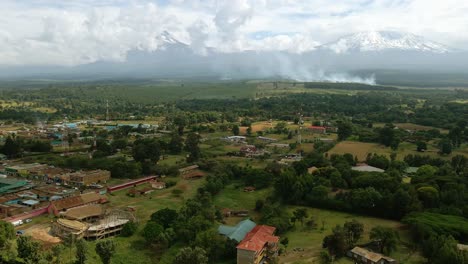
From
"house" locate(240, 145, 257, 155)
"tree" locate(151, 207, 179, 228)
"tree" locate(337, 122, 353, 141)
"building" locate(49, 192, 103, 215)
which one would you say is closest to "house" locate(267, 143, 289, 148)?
"house" locate(240, 145, 257, 155)

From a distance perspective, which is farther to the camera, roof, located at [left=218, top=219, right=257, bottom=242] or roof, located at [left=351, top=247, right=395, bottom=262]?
roof, located at [left=218, top=219, right=257, bottom=242]

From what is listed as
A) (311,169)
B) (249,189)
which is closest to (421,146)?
(311,169)

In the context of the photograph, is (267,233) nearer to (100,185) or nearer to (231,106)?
(100,185)

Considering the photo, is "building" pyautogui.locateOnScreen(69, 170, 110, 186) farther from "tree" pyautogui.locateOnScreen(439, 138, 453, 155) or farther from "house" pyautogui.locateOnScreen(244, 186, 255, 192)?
"tree" pyautogui.locateOnScreen(439, 138, 453, 155)

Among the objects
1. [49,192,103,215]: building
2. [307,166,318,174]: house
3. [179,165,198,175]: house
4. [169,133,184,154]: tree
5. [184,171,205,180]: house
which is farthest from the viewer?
[169,133,184,154]: tree

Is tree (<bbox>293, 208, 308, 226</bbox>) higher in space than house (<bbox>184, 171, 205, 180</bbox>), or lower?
higher

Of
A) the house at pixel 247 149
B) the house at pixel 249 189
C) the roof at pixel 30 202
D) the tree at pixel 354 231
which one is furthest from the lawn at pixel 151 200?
the tree at pixel 354 231

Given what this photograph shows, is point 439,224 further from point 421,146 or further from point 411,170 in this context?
point 421,146
